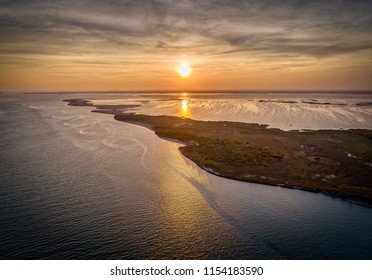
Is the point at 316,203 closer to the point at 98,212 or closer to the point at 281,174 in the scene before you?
the point at 281,174

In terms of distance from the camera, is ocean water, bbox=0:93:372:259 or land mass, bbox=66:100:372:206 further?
land mass, bbox=66:100:372:206

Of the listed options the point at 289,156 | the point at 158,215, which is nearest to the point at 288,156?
the point at 289,156

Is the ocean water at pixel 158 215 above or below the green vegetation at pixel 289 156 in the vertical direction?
below

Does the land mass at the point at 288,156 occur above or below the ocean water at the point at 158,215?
above

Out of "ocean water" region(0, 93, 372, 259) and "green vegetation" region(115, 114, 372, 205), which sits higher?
A: "green vegetation" region(115, 114, 372, 205)

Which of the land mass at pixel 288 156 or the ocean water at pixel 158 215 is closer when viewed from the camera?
the ocean water at pixel 158 215

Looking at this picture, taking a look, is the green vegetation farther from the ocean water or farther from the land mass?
the ocean water

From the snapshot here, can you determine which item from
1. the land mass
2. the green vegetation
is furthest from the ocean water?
the green vegetation

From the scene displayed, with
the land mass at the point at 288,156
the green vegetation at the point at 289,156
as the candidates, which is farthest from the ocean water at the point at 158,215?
the green vegetation at the point at 289,156

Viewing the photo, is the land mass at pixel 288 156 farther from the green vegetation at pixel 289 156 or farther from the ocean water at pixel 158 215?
the ocean water at pixel 158 215
